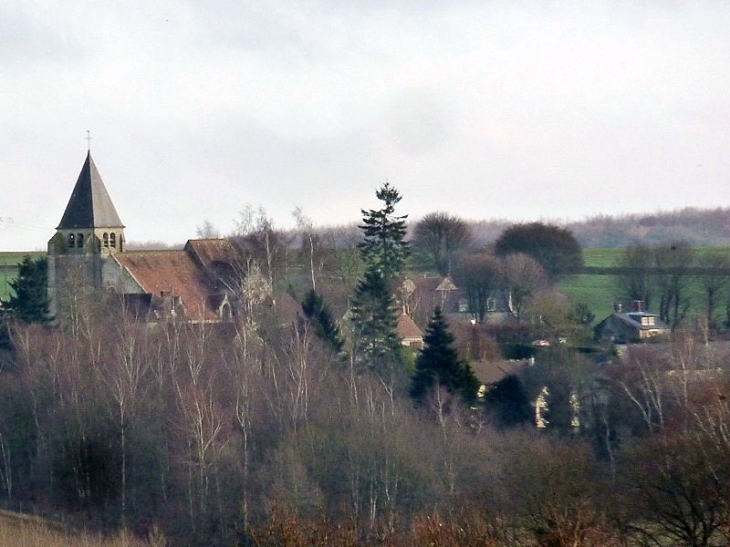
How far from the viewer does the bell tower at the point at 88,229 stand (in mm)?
53062

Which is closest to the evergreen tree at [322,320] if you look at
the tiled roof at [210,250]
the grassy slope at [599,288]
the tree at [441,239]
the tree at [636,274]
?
the grassy slope at [599,288]

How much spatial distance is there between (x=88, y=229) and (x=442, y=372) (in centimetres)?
2199

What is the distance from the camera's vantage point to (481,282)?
54.7 meters

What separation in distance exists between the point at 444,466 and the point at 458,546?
1225 centimetres

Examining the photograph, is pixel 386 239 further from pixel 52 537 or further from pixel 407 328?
pixel 52 537

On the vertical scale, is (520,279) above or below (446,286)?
above

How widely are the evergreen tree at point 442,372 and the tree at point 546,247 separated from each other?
66.8ft

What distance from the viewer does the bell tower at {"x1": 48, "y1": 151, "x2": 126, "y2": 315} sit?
5306 cm

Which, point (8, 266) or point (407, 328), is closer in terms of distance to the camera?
point (407, 328)

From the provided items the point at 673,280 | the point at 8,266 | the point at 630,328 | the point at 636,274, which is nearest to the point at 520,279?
the point at 636,274

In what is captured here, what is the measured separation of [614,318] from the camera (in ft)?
151

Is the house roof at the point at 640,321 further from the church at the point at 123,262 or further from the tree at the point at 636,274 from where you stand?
the church at the point at 123,262

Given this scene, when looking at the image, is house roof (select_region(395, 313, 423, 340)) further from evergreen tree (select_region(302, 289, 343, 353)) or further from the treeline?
the treeline

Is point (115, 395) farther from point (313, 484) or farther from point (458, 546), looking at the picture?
point (458, 546)
